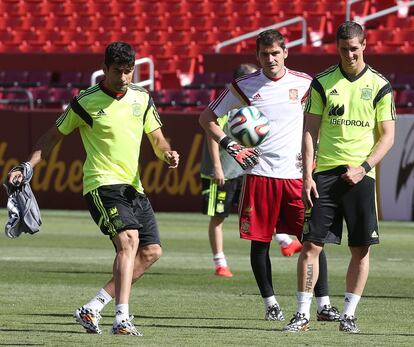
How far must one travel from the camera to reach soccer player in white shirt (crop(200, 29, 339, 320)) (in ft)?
33.9

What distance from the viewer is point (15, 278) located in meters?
13.5

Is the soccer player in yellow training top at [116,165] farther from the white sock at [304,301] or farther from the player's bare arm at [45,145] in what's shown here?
the white sock at [304,301]

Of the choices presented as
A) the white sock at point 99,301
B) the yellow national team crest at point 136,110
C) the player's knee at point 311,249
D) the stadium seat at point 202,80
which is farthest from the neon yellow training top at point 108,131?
the stadium seat at point 202,80

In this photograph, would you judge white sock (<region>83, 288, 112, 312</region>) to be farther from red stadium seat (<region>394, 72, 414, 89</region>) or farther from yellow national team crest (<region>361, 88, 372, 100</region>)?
red stadium seat (<region>394, 72, 414, 89</region>)

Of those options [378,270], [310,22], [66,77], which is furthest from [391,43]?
[378,270]

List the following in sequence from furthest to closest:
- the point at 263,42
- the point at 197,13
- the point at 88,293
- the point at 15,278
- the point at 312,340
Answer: the point at 197,13 → the point at 15,278 → the point at 88,293 → the point at 263,42 → the point at 312,340

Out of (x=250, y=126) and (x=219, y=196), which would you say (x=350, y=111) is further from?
(x=219, y=196)

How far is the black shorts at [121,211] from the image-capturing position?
30.6 ft

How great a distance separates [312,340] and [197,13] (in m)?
24.5

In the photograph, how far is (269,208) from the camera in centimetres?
1038

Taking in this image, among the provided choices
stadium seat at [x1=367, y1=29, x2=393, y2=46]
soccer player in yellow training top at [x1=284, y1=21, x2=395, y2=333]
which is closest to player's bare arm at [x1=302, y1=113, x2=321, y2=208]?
soccer player in yellow training top at [x1=284, y1=21, x2=395, y2=333]

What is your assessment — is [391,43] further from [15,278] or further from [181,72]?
[15,278]

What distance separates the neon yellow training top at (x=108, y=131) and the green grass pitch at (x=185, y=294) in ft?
3.61

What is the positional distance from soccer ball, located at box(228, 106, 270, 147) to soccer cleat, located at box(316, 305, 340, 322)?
4.45ft
